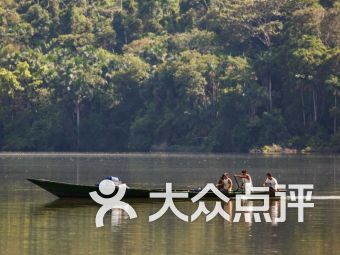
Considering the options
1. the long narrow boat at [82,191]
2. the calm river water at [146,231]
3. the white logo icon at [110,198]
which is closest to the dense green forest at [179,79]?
the calm river water at [146,231]

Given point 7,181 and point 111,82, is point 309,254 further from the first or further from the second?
point 111,82

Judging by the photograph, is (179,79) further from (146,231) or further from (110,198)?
(146,231)

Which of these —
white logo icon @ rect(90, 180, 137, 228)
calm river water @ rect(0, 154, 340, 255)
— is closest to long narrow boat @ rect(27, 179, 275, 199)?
white logo icon @ rect(90, 180, 137, 228)

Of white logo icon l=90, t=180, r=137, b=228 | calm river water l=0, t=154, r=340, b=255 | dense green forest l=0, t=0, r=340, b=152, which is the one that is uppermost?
dense green forest l=0, t=0, r=340, b=152

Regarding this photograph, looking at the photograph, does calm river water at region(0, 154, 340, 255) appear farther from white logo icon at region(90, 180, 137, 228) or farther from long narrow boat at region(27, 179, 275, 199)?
white logo icon at region(90, 180, 137, 228)

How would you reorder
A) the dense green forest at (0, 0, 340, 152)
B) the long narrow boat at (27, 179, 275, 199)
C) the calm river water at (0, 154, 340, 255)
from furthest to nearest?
1. the dense green forest at (0, 0, 340, 152)
2. the long narrow boat at (27, 179, 275, 199)
3. the calm river water at (0, 154, 340, 255)

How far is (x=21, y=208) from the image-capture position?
1668 inches

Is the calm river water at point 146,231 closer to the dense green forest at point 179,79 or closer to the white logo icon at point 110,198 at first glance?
the white logo icon at point 110,198

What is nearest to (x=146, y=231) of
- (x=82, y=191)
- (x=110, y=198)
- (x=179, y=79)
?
(x=110, y=198)

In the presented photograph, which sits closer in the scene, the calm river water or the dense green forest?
the calm river water

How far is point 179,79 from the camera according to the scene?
12750 centimetres

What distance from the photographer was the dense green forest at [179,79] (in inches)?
4744

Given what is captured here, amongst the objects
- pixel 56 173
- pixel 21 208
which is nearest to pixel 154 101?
pixel 56 173

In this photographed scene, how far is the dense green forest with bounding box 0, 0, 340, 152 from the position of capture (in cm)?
12050
